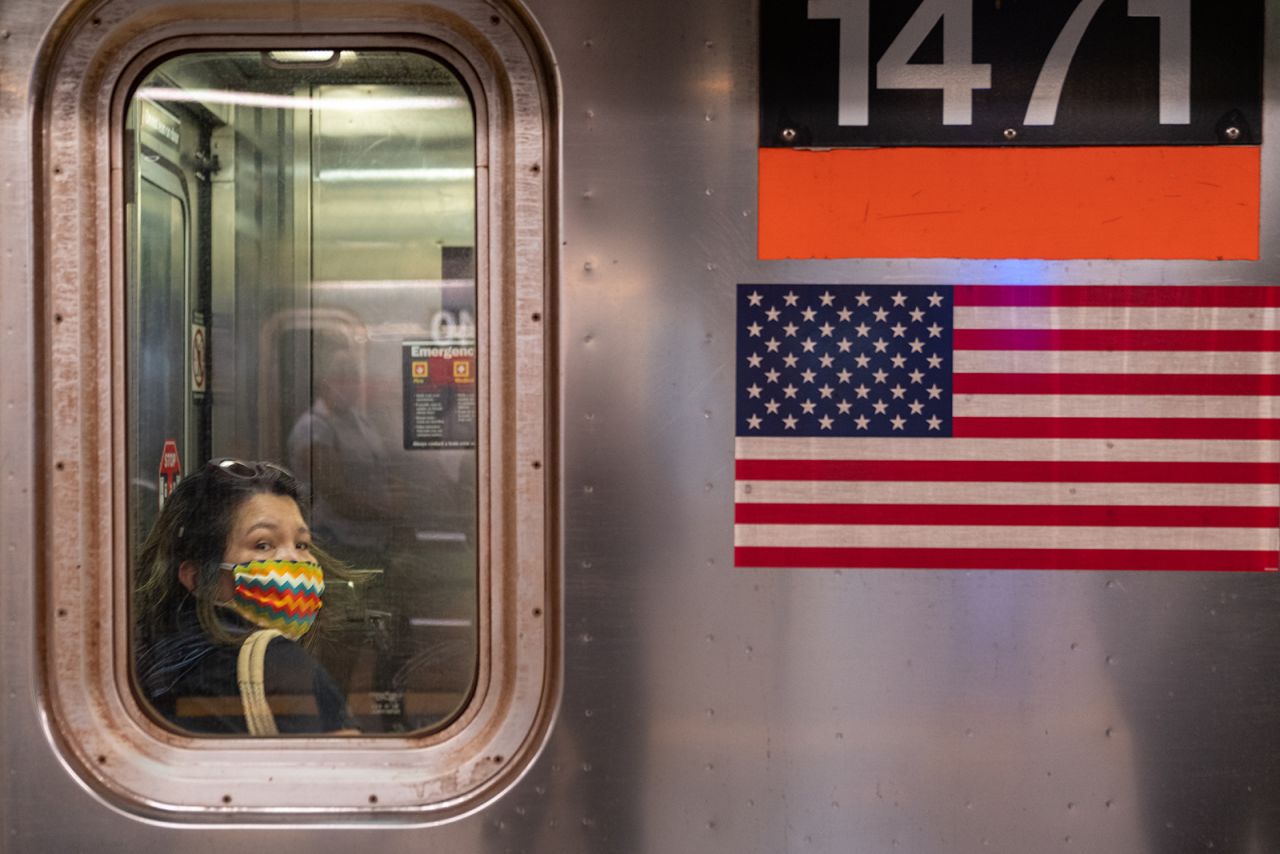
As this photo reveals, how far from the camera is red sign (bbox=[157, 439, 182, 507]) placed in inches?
73.6

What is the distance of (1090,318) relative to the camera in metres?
1.77

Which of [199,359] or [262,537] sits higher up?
[199,359]

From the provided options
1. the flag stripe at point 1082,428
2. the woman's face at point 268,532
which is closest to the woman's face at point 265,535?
the woman's face at point 268,532

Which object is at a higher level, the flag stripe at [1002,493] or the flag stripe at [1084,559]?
the flag stripe at [1002,493]

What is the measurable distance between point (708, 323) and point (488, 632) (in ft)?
2.25

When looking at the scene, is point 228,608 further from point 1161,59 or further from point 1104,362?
point 1161,59

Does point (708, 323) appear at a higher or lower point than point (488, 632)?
higher

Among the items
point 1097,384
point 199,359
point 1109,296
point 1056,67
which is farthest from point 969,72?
point 199,359

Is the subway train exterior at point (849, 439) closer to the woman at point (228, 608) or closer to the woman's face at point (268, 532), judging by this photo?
the woman at point (228, 608)

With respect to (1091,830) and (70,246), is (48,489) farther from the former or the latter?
(1091,830)

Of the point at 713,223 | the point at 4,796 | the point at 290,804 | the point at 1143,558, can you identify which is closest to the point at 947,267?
the point at 713,223

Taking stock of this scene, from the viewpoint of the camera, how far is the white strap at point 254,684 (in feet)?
6.14

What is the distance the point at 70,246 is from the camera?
1821mm

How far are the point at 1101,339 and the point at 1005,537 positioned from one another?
0.39 metres
